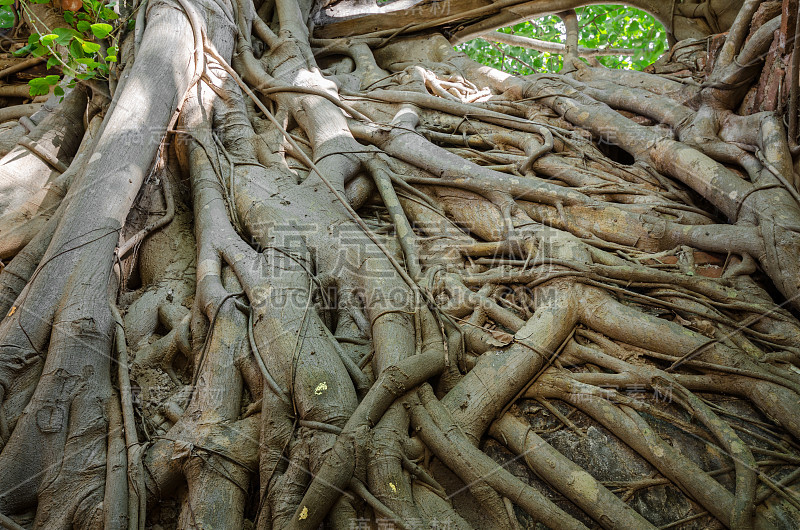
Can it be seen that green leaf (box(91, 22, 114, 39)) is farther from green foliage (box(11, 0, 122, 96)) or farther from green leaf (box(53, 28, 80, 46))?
green leaf (box(53, 28, 80, 46))

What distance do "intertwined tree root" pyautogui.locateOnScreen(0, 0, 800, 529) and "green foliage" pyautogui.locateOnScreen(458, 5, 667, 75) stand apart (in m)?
3.72

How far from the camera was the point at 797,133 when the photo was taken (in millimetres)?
2961

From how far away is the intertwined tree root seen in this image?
1876 millimetres

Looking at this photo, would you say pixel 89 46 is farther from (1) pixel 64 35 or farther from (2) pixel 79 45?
(1) pixel 64 35

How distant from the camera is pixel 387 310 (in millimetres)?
2334

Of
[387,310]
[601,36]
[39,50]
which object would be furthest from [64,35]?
[601,36]

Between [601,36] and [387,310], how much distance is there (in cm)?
753

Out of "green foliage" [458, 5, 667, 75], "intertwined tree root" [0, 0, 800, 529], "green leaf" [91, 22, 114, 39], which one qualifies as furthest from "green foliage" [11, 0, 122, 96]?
"green foliage" [458, 5, 667, 75]

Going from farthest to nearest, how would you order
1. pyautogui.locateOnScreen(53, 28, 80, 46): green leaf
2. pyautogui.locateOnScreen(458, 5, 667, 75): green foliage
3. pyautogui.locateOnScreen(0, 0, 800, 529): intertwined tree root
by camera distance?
pyautogui.locateOnScreen(458, 5, 667, 75): green foliage
pyautogui.locateOnScreen(53, 28, 80, 46): green leaf
pyautogui.locateOnScreen(0, 0, 800, 529): intertwined tree root

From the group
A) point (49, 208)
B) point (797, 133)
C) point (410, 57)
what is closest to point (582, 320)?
point (797, 133)

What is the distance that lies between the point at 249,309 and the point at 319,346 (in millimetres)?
404

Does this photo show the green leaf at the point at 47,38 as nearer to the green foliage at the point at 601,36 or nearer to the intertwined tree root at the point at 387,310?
the intertwined tree root at the point at 387,310

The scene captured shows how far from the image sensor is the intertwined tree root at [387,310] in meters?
1.88

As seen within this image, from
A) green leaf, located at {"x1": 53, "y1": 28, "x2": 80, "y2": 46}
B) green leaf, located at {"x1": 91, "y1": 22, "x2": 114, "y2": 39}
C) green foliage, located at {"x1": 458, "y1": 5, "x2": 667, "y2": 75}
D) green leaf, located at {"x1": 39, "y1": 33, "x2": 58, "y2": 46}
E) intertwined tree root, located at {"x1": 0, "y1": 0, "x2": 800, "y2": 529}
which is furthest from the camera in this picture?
green foliage, located at {"x1": 458, "y1": 5, "x2": 667, "y2": 75}
